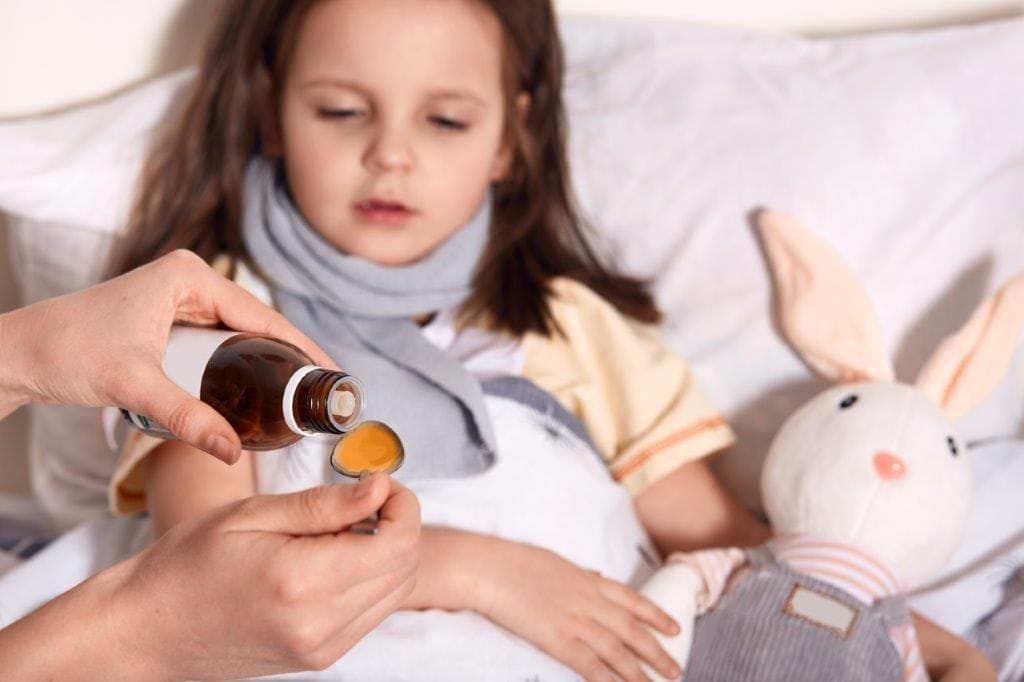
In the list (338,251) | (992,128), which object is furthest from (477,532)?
(992,128)

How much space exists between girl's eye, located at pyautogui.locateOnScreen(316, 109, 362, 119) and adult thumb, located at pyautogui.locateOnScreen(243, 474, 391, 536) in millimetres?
604

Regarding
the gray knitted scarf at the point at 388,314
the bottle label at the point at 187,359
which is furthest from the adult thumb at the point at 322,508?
the gray knitted scarf at the point at 388,314

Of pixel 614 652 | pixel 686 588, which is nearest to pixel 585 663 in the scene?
pixel 614 652

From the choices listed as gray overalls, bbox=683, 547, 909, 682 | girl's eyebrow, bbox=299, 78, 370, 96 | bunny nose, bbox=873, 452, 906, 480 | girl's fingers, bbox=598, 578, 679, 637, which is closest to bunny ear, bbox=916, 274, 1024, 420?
bunny nose, bbox=873, 452, 906, 480

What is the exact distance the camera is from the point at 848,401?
1.20 meters

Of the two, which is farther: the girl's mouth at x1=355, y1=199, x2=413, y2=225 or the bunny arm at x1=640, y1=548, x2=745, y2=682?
the girl's mouth at x1=355, y1=199, x2=413, y2=225

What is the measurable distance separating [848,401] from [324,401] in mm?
644

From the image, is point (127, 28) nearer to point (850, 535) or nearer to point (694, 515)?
point (694, 515)

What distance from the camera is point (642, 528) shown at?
4.30 ft

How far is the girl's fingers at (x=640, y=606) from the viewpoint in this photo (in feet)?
3.58

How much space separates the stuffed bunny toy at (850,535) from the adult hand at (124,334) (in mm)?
488

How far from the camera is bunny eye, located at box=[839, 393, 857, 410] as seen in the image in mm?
1198

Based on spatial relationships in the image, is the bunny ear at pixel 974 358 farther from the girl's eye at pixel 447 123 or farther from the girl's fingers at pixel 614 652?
the girl's eye at pixel 447 123

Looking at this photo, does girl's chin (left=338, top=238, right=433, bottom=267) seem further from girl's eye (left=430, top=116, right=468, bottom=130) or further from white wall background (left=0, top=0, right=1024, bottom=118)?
white wall background (left=0, top=0, right=1024, bottom=118)
